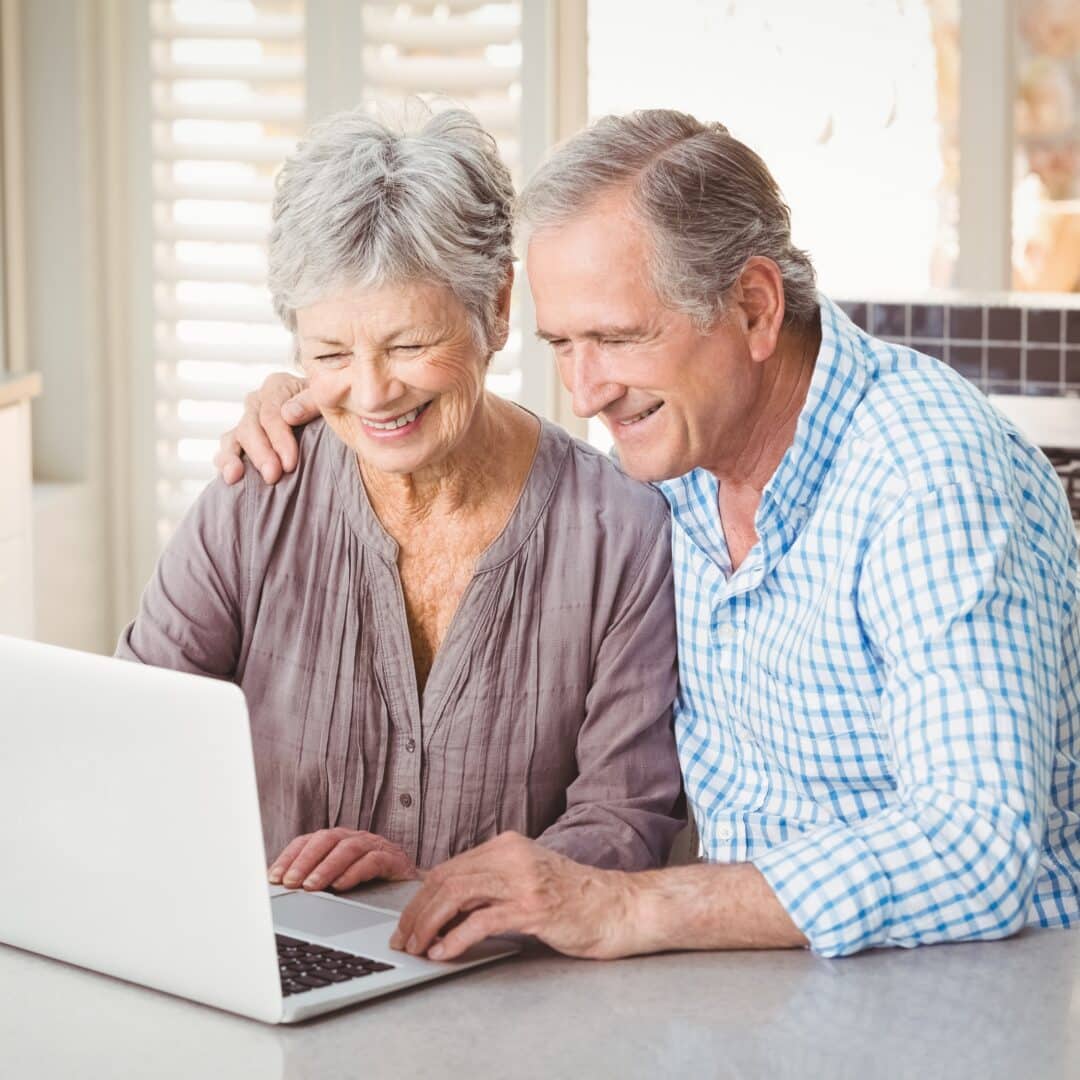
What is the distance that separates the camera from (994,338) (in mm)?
3908

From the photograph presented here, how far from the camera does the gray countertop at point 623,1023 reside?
128 cm

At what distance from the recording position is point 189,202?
14.7 feet

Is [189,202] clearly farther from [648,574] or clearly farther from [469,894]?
[469,894]

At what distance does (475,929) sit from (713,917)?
0.19m

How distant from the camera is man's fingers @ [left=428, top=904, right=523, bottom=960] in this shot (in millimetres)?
1453

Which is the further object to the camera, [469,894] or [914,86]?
[914,86]

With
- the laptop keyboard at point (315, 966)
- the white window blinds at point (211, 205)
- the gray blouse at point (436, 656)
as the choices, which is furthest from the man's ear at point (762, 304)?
the white window blinds at point (211, 205)

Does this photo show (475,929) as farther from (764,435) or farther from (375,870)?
(764,435)

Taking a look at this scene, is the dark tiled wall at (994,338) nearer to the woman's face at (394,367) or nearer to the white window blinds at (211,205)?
the white window blinds at (211,205)

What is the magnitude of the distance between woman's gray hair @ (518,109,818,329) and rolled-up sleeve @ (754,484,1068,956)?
0.34 metres

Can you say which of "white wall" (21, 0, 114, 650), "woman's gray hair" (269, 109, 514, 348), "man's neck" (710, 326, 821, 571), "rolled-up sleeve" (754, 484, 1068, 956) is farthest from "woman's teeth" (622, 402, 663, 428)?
"white wall" (21, 0, 114, 650)

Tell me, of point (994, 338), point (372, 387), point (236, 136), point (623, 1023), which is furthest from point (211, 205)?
point (623, 1023)

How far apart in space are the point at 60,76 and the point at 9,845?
11.0ft

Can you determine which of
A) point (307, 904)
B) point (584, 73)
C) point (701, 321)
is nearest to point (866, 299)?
point (584, 73)
